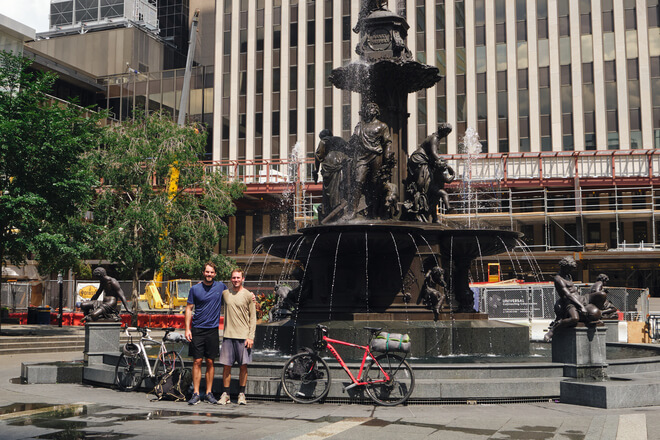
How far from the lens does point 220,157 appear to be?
62531 mm

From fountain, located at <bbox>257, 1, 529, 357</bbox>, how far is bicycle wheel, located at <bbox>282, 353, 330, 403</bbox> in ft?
9.91

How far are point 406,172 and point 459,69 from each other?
145 feet

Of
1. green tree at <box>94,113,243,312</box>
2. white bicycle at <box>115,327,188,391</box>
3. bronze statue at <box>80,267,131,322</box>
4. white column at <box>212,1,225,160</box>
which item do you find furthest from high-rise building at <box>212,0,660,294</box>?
white bicycle at <box>115,327,188,391</box>

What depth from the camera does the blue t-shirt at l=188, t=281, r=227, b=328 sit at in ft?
30.5

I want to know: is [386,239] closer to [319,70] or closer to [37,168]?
[37,168]

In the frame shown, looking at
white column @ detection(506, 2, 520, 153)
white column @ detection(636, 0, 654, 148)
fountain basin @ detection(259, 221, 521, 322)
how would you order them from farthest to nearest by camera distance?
white column @ detection(506, 2, 520, 153), white column @ detection(636, 0, 654, 148), fountain basin @ detection(259, 221, 521, 322)

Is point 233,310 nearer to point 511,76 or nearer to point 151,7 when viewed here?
point 511,76

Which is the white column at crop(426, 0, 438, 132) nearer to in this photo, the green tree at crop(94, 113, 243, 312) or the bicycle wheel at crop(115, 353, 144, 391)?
the green tree at crop(94, 113, 243, 312)

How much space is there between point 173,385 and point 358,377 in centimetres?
256

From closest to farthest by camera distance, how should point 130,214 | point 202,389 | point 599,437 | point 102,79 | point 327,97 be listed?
point 599,437 < point 202,389 < point 130,214 < point 327,97 < point 102,79

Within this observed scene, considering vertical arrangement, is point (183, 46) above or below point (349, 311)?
above

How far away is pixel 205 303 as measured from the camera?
9.30 m

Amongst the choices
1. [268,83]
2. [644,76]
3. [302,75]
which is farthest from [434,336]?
[268,83]

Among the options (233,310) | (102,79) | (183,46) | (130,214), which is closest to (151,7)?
(183,46)
